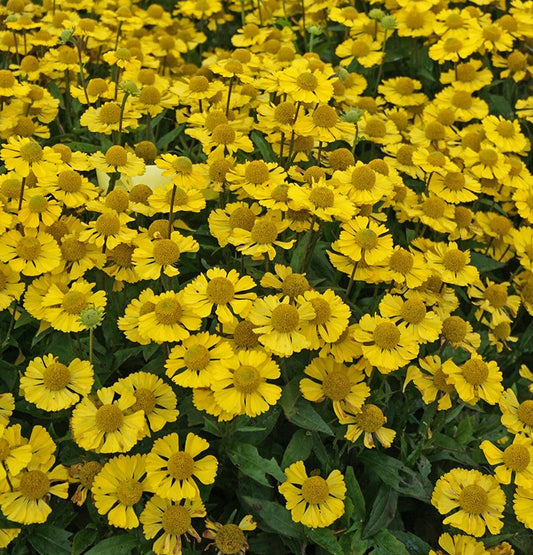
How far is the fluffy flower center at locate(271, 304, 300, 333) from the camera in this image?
4.16 feet

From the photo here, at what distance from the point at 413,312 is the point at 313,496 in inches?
17.1

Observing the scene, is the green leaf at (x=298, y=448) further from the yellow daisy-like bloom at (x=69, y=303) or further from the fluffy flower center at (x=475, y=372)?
the yellow daisy-like bloom at (x=69, y=303)

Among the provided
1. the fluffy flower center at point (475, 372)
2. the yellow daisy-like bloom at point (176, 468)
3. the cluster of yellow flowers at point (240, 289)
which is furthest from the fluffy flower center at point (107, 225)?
the fluffy flower center at point (475, 372)

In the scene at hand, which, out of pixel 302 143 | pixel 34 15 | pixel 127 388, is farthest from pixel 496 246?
pixel 34 15

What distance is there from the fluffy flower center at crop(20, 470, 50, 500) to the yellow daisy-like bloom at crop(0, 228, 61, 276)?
0.42 meters

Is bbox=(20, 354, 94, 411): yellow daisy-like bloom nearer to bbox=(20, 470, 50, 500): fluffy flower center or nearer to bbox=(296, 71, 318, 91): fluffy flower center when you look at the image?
bbox=(20, 470, 50, 500): fluffy flower center

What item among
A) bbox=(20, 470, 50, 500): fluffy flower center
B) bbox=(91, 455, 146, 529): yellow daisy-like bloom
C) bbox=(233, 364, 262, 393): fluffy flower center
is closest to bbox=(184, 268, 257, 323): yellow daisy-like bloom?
bbox=(233, 364, 262, 393): fluffy flower center

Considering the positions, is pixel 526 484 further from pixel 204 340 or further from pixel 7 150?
pixel 7 150

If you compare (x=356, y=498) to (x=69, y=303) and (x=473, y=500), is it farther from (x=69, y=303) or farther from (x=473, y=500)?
(x=69, y=303)

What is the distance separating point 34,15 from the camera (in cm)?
246

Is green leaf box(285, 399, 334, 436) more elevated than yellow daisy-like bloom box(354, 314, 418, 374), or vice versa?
yellow daisy-like bloom box(354, 314, 418, 374)

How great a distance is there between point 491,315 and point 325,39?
1444 millimetres

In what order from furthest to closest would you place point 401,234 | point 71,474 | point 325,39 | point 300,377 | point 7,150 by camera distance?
point 325,39
point 401,234
point 7,150
point 300,377
point 71,474

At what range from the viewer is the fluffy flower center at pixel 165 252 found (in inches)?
54.1
